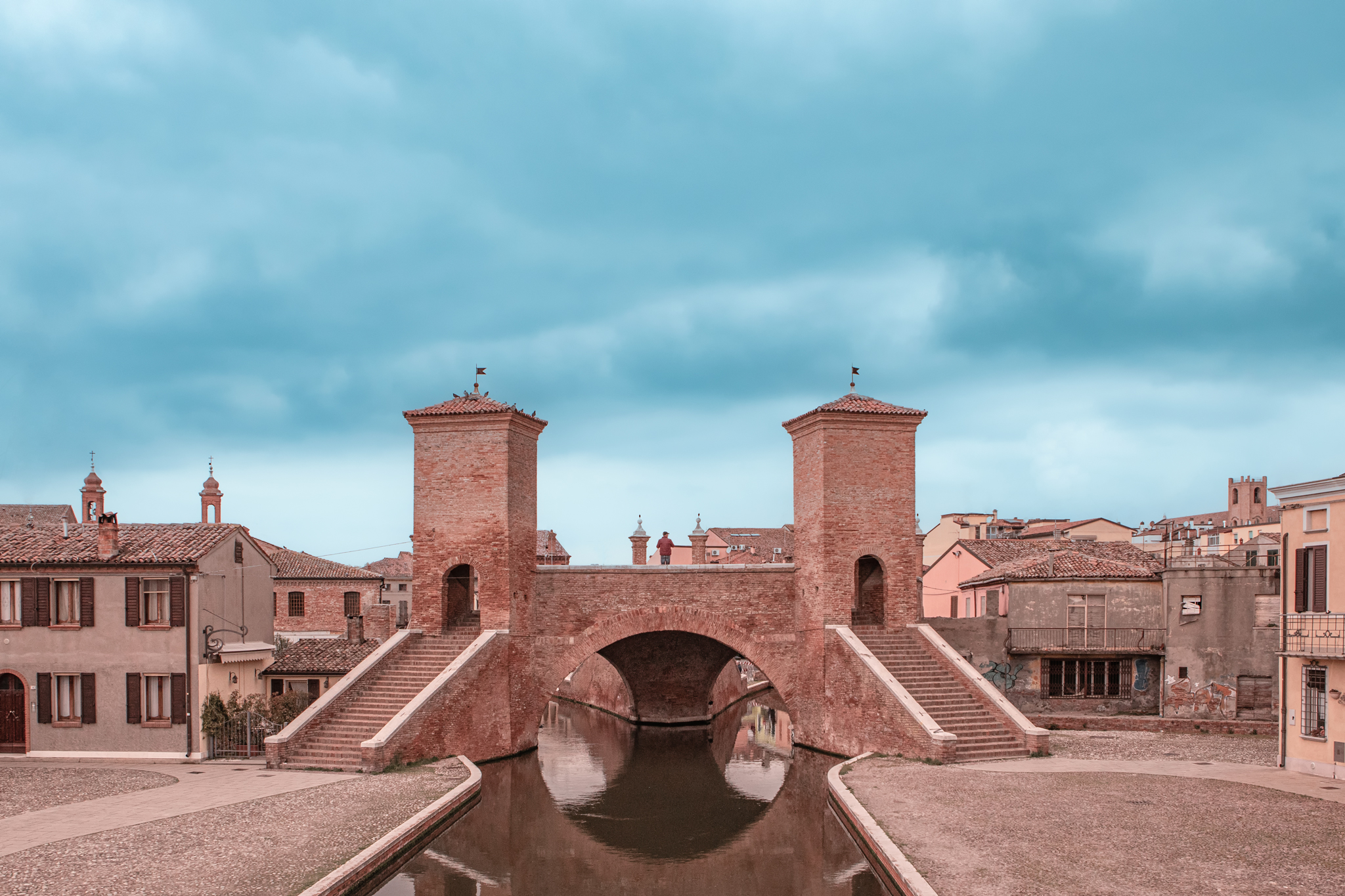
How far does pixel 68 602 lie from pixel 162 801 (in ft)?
24.5

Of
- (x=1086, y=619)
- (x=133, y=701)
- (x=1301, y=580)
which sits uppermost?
(x=1301, y=580)

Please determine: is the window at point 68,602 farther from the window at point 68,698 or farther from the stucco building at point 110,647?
the window at point 68,698

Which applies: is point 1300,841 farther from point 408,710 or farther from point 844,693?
point 408,710

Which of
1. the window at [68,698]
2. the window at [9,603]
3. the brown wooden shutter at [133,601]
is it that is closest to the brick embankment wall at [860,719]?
the brown wooden shutter at [133,601]

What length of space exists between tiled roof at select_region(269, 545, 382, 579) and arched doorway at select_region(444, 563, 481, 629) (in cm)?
1545

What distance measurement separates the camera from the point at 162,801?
17.9 metres

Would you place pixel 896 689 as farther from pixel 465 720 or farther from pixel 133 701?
pixel 133 701

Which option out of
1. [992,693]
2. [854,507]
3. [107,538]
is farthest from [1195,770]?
[107,538]

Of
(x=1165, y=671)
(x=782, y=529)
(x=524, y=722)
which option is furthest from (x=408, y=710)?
(x=782, y=529)

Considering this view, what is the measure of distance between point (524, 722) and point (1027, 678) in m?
13.6

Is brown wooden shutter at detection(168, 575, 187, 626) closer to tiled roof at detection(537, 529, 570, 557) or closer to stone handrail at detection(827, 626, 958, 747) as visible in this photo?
stone handrail at detection(827, 626, 958, 747)

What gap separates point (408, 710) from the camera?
22.2 m

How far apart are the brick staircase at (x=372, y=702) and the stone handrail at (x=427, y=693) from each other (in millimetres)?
290

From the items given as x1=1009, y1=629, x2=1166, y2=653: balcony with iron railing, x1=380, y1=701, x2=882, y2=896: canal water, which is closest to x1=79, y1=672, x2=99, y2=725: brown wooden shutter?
x1=380, y1=701, x2=882, y2=896: canal water
